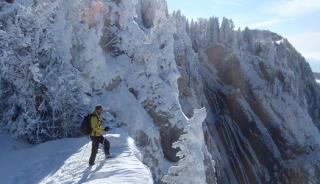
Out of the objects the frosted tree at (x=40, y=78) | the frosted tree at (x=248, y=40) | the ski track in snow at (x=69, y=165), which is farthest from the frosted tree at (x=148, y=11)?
the frosted tree at (x=248, y=40)

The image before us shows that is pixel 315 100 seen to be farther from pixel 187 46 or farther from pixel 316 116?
pixel 187 46

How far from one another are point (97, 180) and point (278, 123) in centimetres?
3461

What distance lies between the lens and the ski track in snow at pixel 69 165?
4.75 m

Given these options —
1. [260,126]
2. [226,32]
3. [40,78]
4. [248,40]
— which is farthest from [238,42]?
[40,78]

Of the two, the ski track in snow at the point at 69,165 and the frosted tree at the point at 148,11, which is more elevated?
the frosted tree at the point at 148,11

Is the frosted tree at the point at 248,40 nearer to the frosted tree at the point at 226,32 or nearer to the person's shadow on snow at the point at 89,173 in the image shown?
the frosted tree at the point at 226,32

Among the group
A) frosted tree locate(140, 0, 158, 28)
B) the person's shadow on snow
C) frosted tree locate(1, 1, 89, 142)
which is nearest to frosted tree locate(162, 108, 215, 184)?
the person's shadow on snow

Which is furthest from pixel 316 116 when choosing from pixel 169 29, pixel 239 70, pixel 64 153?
pixel 64 153

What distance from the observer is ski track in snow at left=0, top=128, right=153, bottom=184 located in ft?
15.6

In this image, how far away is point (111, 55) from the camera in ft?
44.5

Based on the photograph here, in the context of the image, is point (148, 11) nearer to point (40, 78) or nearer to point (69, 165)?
point (40, 78)

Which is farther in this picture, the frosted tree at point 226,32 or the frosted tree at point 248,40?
the frosted tree at point 248,40

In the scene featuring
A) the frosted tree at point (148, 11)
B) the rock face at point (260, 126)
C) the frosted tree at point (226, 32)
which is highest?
the frosted tree at point (226, 32)

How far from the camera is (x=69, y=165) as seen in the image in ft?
18.7
